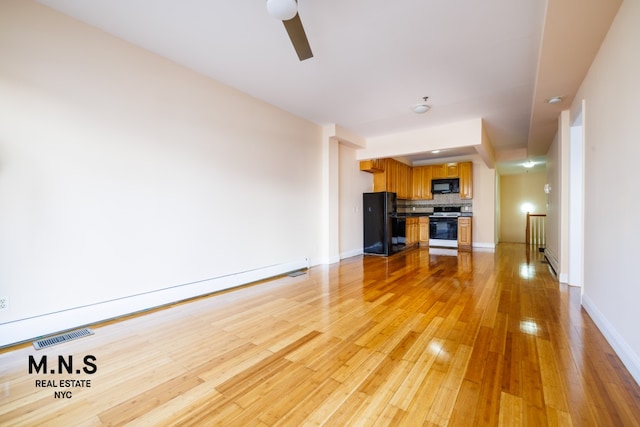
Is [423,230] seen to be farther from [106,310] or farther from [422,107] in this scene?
[106,310]

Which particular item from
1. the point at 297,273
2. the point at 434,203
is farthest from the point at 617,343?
the point at 434,203

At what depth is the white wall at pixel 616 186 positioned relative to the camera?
1627mm

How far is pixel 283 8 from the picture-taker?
5.25 feet

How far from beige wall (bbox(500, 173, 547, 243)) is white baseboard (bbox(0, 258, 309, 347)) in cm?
943

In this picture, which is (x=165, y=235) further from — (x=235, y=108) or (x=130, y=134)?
(x=235, y=108)

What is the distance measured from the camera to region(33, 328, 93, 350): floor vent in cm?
196

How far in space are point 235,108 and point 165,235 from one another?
1.86 metres

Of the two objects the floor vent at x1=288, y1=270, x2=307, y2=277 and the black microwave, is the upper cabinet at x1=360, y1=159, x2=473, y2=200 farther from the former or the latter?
the floor vent at x1=288, y1=270, x2=307, y2=277

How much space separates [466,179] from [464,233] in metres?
1.48

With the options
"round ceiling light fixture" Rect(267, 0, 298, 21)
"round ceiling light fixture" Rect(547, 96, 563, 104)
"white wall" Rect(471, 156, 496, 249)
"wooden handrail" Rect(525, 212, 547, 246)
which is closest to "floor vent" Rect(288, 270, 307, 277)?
"round ceiling light fixture" Rect(267, 0, 298, 21)

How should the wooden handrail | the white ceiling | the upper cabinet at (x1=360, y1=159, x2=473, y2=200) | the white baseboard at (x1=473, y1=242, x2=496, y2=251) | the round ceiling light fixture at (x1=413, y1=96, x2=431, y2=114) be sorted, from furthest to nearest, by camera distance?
the wooden handrail → the white baseboard at (x1=473, y1=242, x2=496, y2=251) → the upper cabinet at (x1=360, y1=159, x2=473, y2=200) → the round ceiling light fixture at (x1=413, y1=96, x2=431, y2=114) → the white ceiling

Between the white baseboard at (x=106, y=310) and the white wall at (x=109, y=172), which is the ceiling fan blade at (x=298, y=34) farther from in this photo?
the white baseboard at (x=106, y=310)

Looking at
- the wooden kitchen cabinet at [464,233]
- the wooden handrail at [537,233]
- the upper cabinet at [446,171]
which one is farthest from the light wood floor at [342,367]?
the wooden handrail at [537,233]

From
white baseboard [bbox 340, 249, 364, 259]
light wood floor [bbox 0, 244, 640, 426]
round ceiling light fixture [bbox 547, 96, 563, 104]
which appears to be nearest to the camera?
light wood floor [bbox 0, 244, 640, 426]
